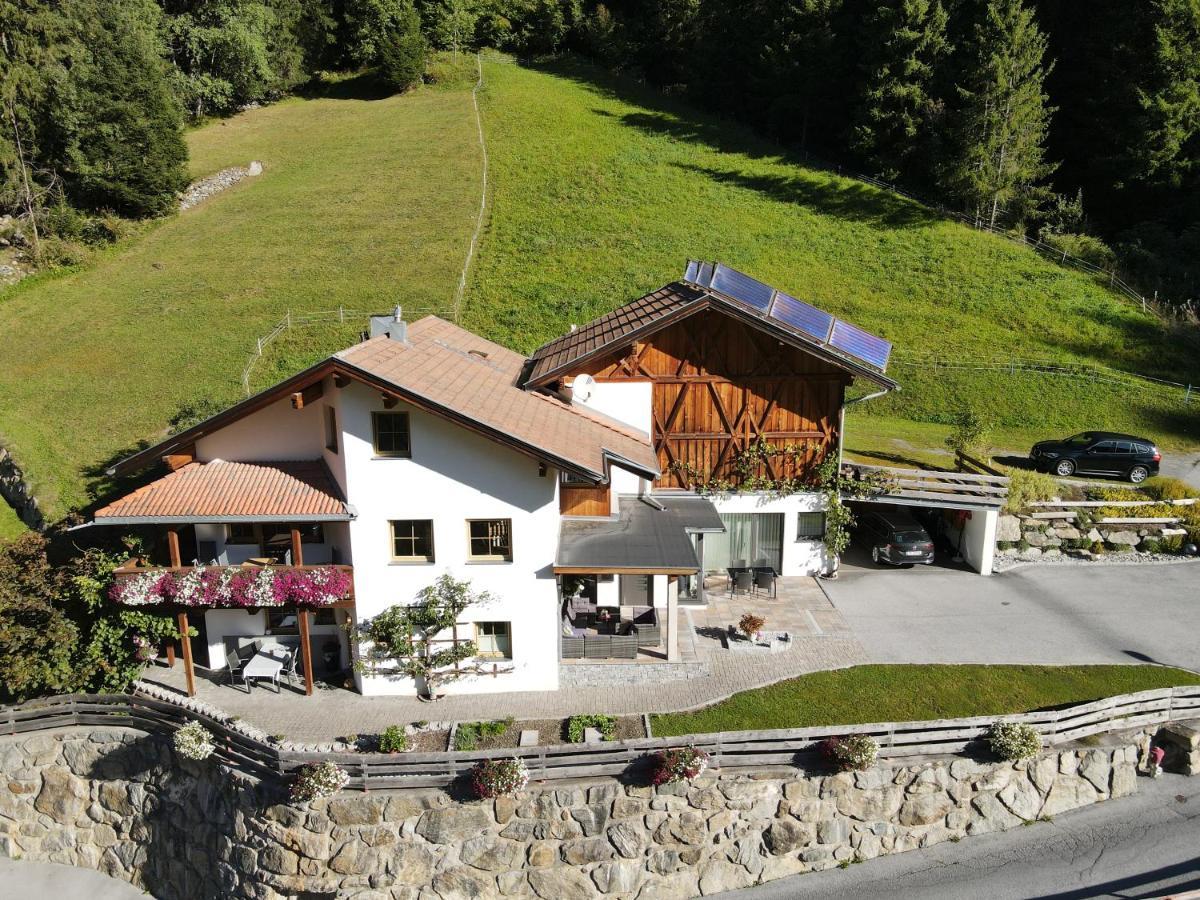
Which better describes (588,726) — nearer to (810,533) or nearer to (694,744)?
(694,744)

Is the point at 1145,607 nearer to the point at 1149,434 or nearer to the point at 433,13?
the point at 1149,434

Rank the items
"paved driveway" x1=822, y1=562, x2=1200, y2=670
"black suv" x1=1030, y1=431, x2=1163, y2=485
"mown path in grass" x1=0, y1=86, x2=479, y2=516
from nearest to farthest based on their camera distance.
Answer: "paved driveway" x1=822, y1=562, x2=1200, y2=670
"black suv" x1=1030, y1=431, x2=1163, y2=485
"mown path in grass" x1=0, y1=86, x2=479, y2=516

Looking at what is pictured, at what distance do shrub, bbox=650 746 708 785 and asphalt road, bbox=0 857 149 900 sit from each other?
12.5 m

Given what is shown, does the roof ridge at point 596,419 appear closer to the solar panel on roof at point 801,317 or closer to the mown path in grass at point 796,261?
the solar panel on roof at point 801,317

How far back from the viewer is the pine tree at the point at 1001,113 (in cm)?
4812

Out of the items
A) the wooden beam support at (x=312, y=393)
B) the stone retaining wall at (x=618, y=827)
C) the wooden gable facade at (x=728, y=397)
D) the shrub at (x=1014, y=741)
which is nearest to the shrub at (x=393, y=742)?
the stone retaining wall at (x=618, y=827)

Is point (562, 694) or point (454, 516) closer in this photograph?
point (454, 516)

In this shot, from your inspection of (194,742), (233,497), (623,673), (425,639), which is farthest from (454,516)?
(194,742)

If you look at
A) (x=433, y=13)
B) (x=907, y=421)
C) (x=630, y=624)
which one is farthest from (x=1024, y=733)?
(x=433, y=13)

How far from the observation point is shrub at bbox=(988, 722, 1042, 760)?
51.4ft

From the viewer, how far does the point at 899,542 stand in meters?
24.2

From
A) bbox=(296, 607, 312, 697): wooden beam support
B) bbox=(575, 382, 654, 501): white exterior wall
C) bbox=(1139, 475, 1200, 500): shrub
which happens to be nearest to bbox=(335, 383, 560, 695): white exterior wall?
bbox=(296, 607, 312, 697): wooden beam support

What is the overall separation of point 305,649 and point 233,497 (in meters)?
3.80

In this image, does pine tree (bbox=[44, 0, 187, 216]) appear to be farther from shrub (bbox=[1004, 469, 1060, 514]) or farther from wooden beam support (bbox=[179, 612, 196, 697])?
shrub (bbox=[1004, 469, 1060, 514])
